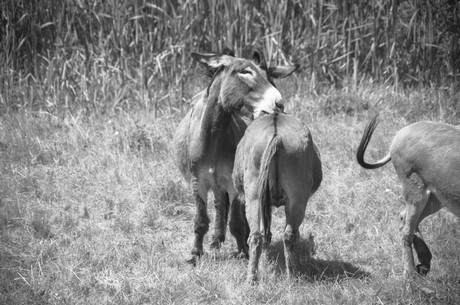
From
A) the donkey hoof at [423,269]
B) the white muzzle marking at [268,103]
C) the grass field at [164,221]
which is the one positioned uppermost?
the white muzzle marking at [268,103]

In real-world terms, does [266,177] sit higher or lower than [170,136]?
higher

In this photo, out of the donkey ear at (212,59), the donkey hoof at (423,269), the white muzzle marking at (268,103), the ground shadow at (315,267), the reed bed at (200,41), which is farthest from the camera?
the reed bed at (200,41)

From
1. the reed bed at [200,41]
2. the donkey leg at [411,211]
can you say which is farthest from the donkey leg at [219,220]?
the reed bed at [200,41]

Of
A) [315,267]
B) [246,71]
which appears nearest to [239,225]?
[315,267]

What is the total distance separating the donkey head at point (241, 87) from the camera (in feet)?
18.4

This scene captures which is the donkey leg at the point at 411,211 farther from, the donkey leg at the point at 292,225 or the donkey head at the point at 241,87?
the donkey head at the point at 241,87

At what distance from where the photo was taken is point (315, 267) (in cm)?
556

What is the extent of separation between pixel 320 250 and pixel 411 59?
4.67 metres

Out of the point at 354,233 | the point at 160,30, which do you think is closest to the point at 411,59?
the point at 160,30

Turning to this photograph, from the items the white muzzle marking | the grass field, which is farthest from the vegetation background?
the white muzzle marking

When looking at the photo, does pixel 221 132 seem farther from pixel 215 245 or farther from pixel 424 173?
pixel 424 173

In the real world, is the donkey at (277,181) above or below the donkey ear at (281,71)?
below

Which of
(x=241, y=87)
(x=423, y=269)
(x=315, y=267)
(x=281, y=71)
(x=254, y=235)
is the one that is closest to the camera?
(x=254, y=235)

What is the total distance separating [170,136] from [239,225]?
2.53 meters
